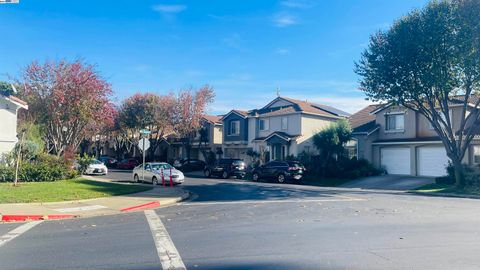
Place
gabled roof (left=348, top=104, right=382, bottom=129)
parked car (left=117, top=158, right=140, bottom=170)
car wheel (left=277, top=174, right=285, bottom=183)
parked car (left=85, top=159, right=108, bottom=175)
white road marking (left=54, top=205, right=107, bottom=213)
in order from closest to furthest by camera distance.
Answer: white road marking (left=54, top=205, right=107, bottom=213) → car wheel (left=277, top=174, right=285, bottom=183) → parked car (left=85, top=159, right=108, bottom=175) → gabled roof (left=348, top=104, right=382, bottom=129) → parked car (left=117, top=158, right=140, bottom=170)

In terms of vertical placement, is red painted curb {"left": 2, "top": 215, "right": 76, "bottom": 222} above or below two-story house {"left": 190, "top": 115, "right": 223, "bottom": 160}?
below

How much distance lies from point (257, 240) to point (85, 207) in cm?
867

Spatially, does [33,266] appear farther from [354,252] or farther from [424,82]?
[424,82]

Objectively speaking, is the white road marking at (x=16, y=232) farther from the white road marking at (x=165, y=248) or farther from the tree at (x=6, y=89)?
the tree at (x=6, y=89)

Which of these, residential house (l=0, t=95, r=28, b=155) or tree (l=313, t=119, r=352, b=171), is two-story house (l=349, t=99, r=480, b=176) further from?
residential house (l=0, t=95, r=28, b=155)

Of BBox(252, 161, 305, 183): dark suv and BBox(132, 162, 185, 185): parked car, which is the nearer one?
BBox(132, 162, 185, 185): parked car

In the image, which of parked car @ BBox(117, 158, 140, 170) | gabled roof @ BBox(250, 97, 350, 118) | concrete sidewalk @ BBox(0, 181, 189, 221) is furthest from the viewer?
parked car @ BBox(117, 158, 140, 170)

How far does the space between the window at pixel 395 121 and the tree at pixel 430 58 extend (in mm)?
8132

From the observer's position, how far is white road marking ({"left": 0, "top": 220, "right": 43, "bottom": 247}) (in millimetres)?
9485

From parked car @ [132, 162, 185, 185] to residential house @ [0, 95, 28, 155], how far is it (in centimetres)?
794

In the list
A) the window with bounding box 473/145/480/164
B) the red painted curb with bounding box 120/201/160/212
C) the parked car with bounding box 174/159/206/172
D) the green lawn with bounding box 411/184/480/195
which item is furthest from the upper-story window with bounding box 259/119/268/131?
the red painted curb with bounding box 120/201/160/212

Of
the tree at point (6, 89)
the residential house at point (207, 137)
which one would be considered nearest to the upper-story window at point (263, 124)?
the residential house at point (207, 137)

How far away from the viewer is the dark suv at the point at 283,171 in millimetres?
31812

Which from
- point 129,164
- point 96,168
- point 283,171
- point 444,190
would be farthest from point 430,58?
point 129,164
